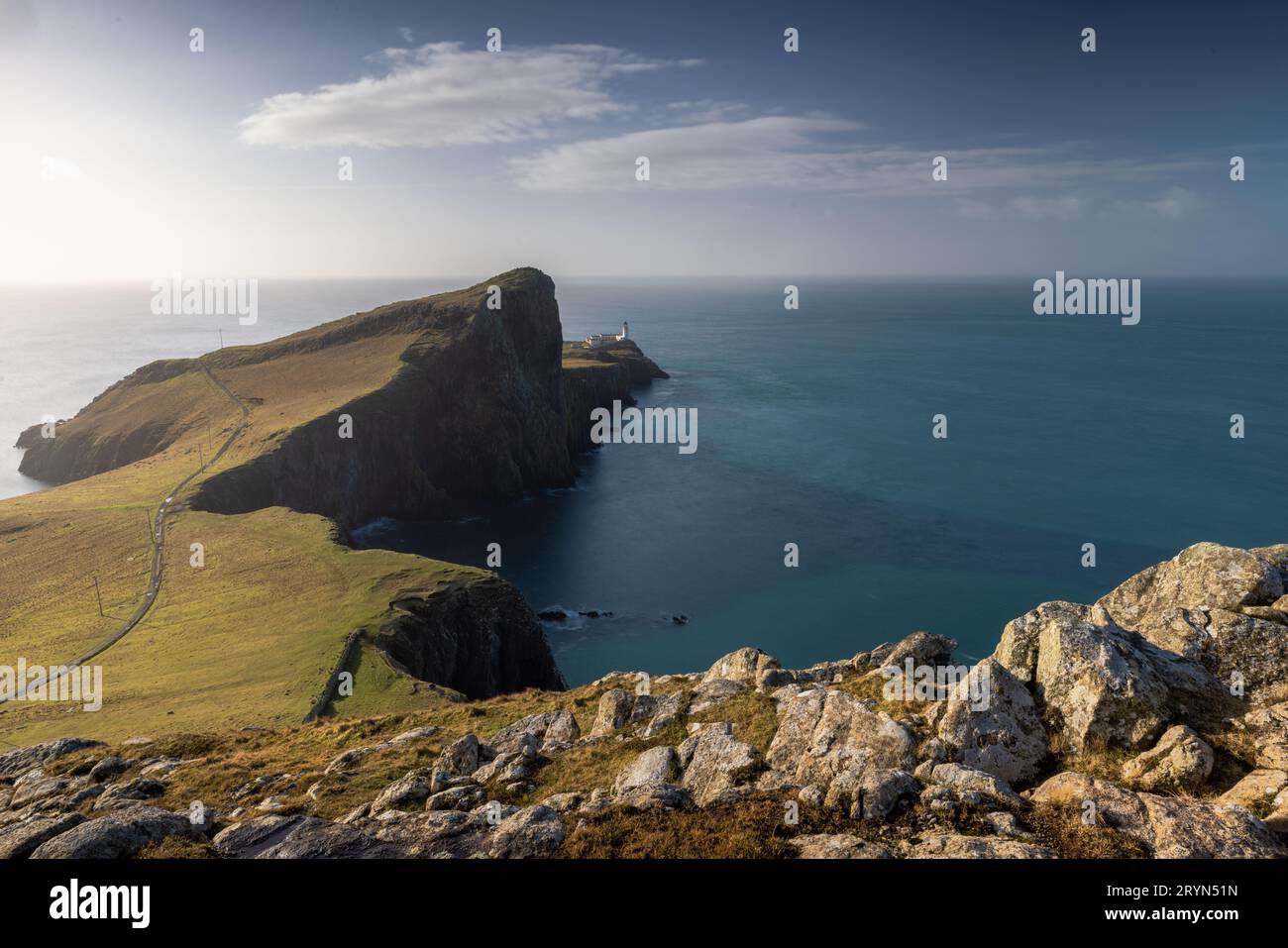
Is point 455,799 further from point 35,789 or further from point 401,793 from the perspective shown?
point 35,789

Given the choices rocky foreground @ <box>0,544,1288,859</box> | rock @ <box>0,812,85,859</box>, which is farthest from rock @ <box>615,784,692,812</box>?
rock @ <box>0,812,85,859</box>

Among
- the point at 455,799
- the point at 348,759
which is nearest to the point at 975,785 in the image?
the point at 455,799

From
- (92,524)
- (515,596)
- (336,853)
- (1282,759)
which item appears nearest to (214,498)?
(92,524)

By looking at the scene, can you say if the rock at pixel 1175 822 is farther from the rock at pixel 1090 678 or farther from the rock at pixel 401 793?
the rock at pixel 401 793

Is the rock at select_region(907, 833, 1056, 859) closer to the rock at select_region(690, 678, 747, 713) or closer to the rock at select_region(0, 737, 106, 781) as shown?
the rock at select_region(690, 678, 747, 713)

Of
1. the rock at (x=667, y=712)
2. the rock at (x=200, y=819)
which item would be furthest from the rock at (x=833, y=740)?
the rock at (x=200, y=819)
